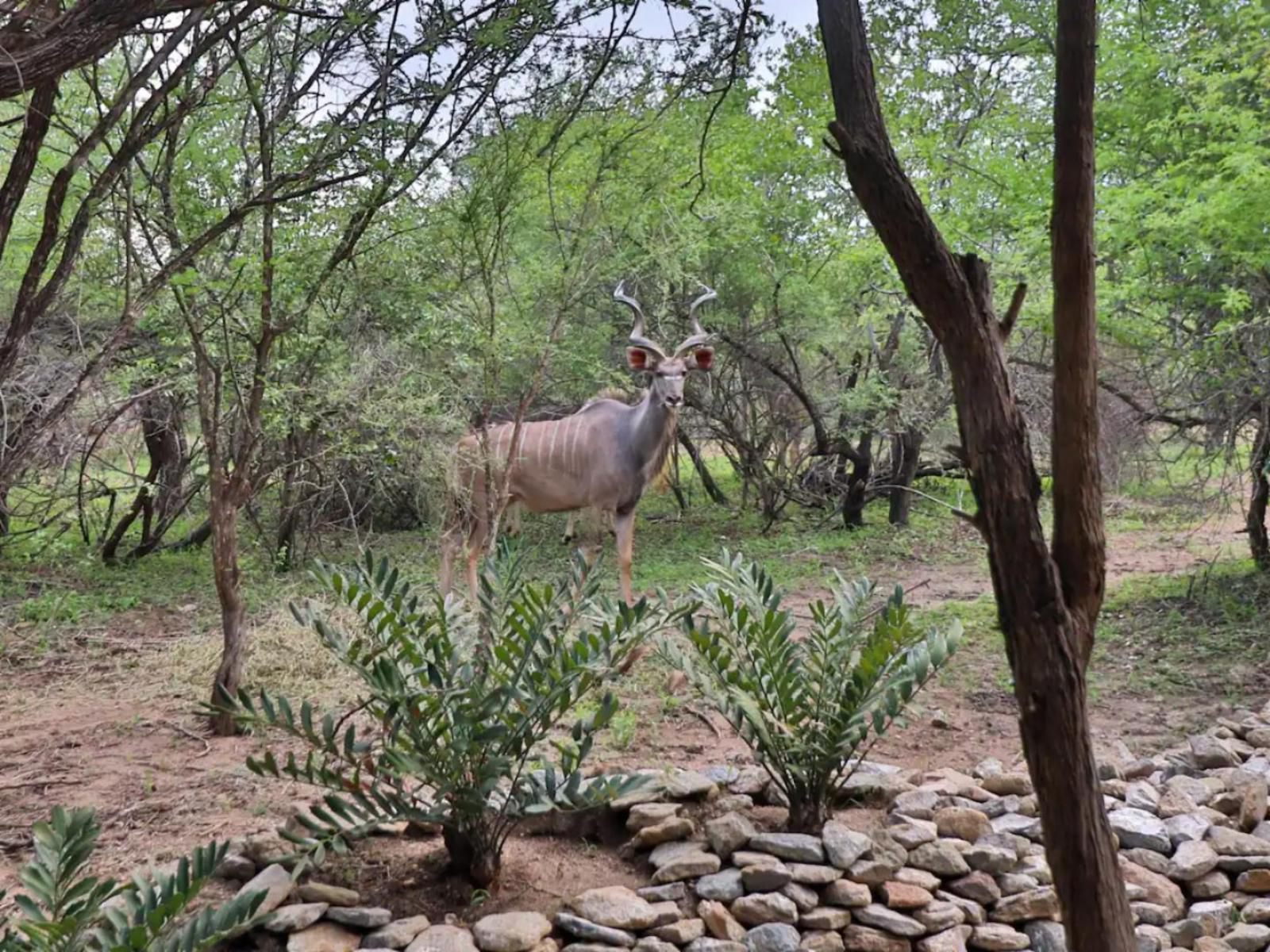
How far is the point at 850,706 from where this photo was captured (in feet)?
9.72

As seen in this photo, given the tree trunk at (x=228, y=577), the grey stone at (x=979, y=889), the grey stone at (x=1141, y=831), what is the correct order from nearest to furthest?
the grey stone at (x=979, y=889) → the grey stone at (x=1141, y=831) → the tree trunk at (x=228, y=577)

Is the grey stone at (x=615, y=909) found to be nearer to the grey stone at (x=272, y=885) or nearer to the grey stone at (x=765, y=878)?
the grey stone at (x=765, y=878)

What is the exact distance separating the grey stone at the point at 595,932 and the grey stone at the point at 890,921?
64 centimetres

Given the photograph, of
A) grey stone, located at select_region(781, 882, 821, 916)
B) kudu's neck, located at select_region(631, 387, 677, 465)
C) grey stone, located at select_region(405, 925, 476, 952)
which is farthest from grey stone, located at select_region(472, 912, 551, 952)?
kudu's neck, located at select_region(631, 387, 677, 465)

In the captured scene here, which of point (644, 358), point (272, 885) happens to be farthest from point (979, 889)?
point (644, 358)

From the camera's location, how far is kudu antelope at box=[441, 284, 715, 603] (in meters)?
6.27

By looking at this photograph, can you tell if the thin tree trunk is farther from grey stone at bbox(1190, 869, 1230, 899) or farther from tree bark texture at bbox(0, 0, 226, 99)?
tree bark texture at bbox(0, 0, 226, 99)

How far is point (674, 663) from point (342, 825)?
110 centimetres

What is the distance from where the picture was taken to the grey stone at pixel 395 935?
2396 millimetres

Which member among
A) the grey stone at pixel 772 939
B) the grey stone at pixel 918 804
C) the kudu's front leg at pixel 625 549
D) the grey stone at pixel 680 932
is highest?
the kudu's front leg at pixel 625 549

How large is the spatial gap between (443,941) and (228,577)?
218 cm

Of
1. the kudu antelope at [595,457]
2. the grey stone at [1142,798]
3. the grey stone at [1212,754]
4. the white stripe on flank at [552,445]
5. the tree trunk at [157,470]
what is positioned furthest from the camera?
the tree trunk at [157,470]

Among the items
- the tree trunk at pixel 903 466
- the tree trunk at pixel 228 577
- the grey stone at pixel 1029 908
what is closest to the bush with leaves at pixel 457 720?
the grey stone at pixel 1029 908

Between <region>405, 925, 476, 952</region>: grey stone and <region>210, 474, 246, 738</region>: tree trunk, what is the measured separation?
1.98 metres
